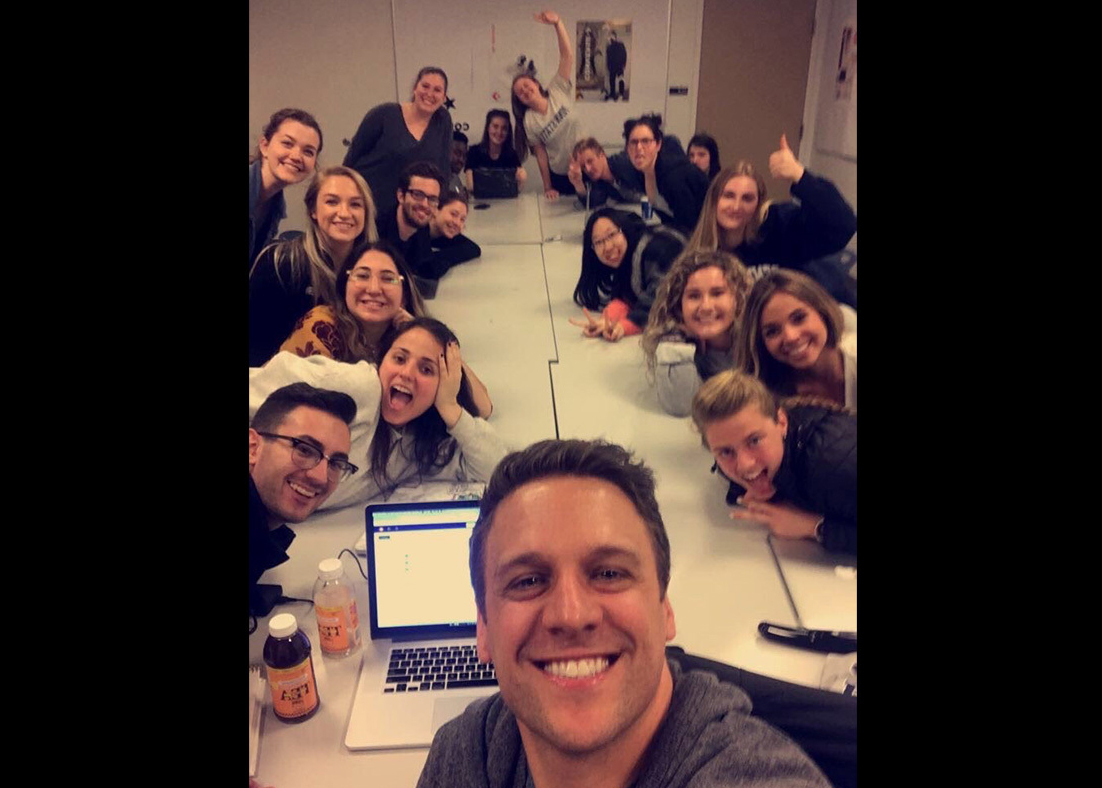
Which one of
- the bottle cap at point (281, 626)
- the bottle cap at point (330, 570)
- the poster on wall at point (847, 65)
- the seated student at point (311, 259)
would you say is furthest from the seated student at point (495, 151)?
the bottle cap at point (281, 626)

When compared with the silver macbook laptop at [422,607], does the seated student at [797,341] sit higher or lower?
higher

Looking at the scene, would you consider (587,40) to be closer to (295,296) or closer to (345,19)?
(345,19)

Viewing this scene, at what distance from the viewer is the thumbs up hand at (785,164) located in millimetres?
1427

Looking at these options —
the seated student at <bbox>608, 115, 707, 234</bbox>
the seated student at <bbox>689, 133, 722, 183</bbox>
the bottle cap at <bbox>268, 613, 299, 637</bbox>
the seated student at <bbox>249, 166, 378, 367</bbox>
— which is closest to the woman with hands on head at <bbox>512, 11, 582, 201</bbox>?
the seated student at <bbox>608, 115, 707, 234</bbox>

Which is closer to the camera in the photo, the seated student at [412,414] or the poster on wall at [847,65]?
the poster on wall at [847,65]

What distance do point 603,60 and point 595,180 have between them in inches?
9.2

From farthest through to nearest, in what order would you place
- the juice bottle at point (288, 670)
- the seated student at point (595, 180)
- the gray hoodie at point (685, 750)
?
the seated student at point (595, 180) < the juice bottle at point (288, 670) < the gray hoodie at point (685, 750)

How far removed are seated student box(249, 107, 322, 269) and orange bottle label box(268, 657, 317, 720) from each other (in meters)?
0.77

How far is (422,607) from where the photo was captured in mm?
1472

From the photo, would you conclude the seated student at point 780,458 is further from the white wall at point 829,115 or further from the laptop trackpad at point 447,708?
the laptop trackpad at point 447,708

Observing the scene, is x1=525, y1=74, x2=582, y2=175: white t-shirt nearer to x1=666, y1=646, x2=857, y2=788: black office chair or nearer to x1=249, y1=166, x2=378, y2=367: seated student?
x1=249, y1=166, x2=378, y2=367: seated student

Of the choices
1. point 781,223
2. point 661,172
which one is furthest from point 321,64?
point 781,223

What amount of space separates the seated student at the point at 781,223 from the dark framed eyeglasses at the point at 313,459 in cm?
89
